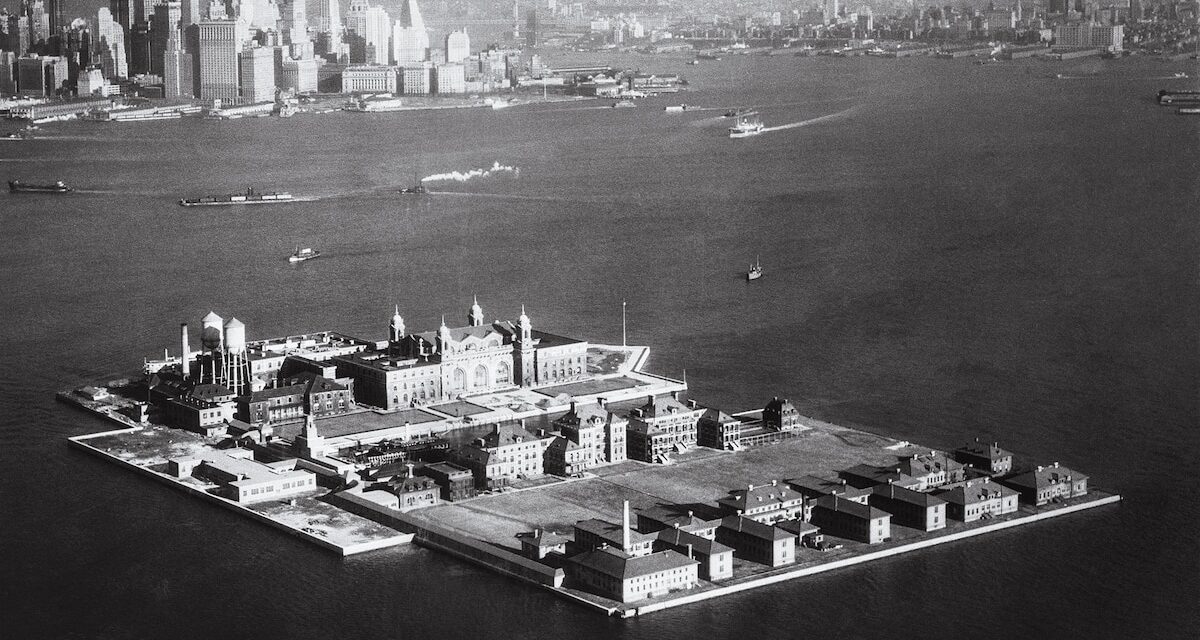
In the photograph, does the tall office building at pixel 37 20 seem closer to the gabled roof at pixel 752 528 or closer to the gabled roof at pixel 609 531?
the gabled roof at pixel 609 531

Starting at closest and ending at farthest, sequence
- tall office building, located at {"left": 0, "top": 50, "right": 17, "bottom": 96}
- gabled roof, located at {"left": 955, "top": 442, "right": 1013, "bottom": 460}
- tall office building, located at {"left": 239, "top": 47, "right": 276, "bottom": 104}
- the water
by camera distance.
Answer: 1. the water
2. gabled roof, located at {"left": 955, "top": 442, "right": 1013, "bottom": 460}
3. tall office building, located at {"left": 239, "top": 47, "right": 276, "bottom": 104}
4. tall office building, located at {"left": 0, "top": 50, "right": 17, "bottom": 96}

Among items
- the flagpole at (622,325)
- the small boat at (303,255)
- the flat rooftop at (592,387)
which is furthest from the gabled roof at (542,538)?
the small boat at (303,255)

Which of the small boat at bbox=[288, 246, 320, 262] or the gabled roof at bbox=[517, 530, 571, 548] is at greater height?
the small boat at bbox=[288, 246, 320, 262]

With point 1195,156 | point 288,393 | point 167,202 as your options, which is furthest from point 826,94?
point 288,393

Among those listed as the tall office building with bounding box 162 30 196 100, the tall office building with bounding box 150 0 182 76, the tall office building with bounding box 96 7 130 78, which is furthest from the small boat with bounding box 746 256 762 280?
the tall office building with bounding box 96 7 130 78

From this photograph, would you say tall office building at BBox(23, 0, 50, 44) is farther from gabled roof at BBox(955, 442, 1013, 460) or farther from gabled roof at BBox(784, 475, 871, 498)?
gabled roof at BBox(784, 475, 871, 498)

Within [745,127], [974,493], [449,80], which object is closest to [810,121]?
[745,127]

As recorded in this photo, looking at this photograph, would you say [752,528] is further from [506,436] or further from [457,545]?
[506,436]

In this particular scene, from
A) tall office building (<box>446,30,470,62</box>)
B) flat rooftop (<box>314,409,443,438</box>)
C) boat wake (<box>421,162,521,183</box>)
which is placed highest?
tall office building (<box>446,30,470,62</box>)
